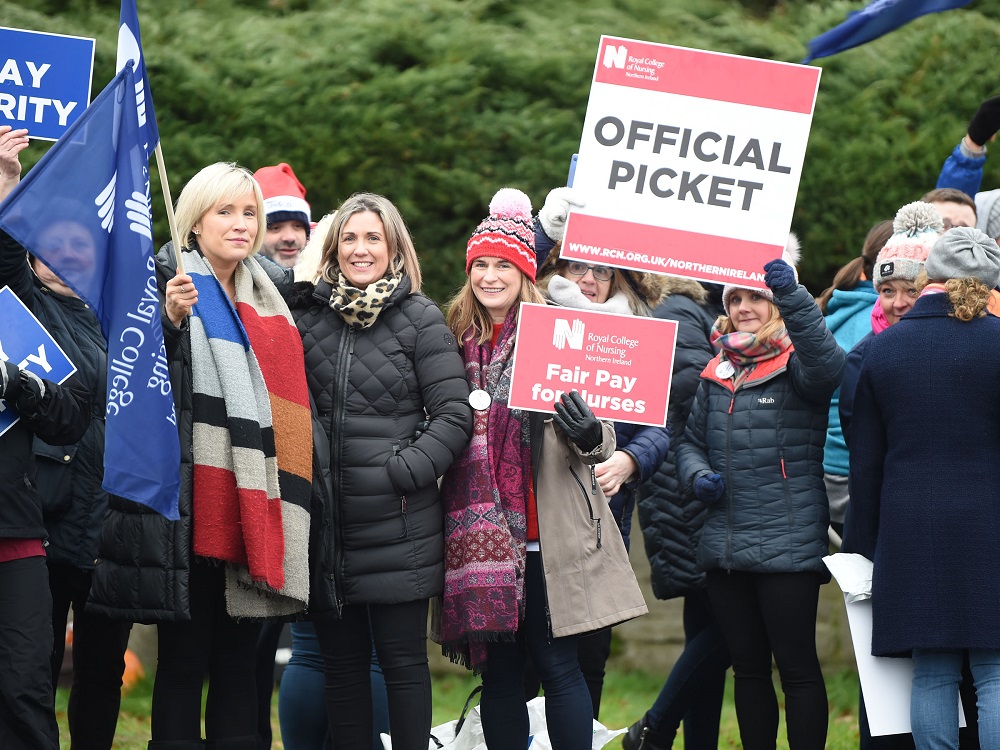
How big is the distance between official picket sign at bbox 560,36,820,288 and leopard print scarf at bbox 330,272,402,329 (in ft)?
2.49

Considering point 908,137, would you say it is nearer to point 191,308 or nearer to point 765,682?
point 765,682

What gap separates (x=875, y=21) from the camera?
7.03m

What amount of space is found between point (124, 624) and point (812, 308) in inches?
109

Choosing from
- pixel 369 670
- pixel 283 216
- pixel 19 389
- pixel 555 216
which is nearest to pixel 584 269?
pixel 555 216

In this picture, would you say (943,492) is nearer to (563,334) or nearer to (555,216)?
(563,334)

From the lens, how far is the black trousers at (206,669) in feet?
16.7

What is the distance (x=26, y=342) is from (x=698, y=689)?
9.91ft

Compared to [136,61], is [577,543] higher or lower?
lower

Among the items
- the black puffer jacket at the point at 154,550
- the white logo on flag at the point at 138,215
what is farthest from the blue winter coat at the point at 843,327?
the white logo on flag at the point at 138,215

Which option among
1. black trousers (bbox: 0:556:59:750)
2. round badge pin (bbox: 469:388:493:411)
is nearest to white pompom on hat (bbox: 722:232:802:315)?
round badge pin (bbox: 469:388:493:411)

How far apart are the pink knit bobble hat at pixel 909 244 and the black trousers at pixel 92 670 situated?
3.16 m

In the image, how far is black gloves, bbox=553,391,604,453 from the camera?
17.4 ft

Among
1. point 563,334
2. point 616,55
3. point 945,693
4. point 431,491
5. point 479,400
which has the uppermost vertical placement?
point 616,55

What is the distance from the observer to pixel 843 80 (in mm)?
8078
